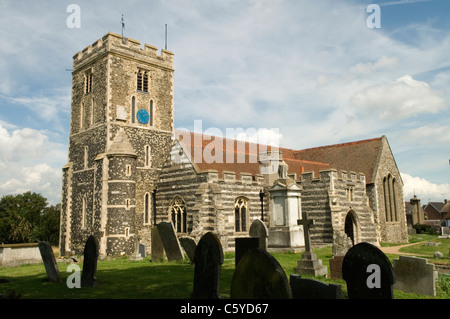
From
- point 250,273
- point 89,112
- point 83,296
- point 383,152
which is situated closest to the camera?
point 250,273

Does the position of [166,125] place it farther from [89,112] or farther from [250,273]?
[250,273]

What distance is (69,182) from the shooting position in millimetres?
25047

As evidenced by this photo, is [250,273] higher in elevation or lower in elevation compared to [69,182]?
lower

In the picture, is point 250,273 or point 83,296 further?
point 83,296

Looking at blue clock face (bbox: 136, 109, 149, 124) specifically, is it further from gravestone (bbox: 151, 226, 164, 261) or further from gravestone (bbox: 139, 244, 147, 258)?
gravestone (bbox: 151, 226, 164, 261)

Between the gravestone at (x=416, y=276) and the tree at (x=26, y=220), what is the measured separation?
40358 mm

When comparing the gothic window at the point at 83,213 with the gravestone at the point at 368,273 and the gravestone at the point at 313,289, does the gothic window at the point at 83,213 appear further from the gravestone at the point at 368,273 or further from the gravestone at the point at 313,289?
the gravestone at the point at 368,273

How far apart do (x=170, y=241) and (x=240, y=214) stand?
288 inches

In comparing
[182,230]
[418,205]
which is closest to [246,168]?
[182,230]

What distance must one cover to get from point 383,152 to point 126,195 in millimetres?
19109

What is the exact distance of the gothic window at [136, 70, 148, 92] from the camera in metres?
25.1

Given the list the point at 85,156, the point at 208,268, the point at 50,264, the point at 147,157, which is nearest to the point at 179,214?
the point at 147,157

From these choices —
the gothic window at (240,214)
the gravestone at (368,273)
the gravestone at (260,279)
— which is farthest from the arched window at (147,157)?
the gravestone at (368,273)

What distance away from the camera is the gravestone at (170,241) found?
1434cm
